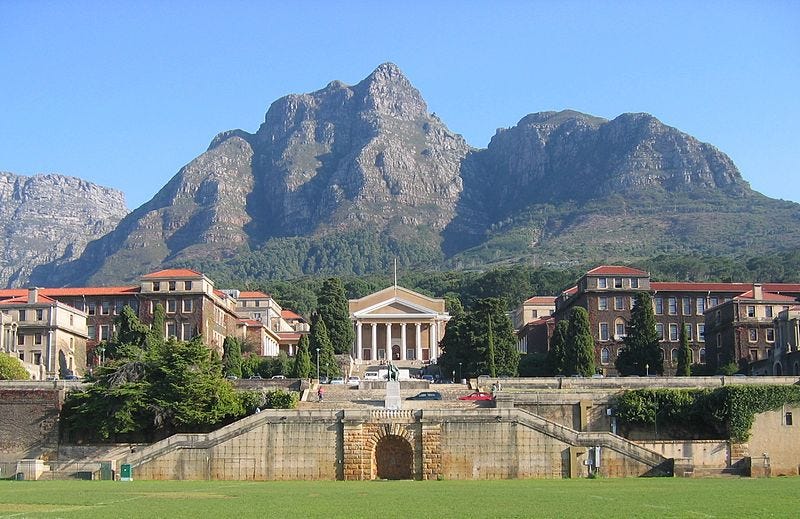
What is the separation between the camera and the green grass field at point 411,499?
33.2 m

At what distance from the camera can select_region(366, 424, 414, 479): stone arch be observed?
59156 millimetres

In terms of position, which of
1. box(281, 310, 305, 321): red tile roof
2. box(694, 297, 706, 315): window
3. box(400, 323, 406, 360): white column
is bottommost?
box(400, 323, 406, 360): white column

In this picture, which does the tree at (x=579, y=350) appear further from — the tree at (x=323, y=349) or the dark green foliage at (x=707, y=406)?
the dark green foliage at (x=707, y=406)

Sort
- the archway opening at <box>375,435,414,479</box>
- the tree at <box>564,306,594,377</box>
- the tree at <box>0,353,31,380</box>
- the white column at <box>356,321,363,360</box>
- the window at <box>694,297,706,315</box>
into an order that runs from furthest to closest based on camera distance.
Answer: the white column at <box>356,321,363,360</box>, the window at <box>694,297,706,315</box>, the tree at <box>564,306,594,377</box>, the tree at <box>0,353,31,380</box>, the archway opening at <box>375,435,414,479</box>

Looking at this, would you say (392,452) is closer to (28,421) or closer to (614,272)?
(28,421)

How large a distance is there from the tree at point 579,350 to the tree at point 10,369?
135ft

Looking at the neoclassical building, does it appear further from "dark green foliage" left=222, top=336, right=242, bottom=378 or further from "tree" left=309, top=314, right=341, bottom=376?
"dark green foliage" left=222, top=336, right=242, bottom=378

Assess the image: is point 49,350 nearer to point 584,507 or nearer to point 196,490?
point 196,490

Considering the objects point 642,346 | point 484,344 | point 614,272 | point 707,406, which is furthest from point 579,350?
point 707,406

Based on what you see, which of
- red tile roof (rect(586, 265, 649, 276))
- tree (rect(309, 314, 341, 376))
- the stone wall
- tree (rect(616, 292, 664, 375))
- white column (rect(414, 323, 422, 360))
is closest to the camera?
the stone wall

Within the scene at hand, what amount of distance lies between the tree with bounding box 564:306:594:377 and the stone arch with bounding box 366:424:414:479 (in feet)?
104

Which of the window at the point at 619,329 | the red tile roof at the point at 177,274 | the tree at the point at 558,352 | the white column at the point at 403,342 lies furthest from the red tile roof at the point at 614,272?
the red tile roof at the point at 177,274

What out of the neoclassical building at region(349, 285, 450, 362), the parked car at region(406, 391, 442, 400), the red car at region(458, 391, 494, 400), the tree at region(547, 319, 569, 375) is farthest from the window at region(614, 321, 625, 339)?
the parked car at region(406, 391, 442, 400)

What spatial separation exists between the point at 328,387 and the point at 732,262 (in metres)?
134
